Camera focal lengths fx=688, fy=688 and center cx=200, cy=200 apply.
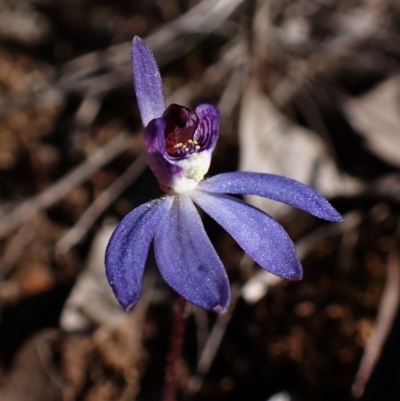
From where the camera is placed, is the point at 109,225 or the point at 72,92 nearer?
the point at 109,225

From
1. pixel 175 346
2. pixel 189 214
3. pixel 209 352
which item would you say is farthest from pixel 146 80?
pixel 209 352

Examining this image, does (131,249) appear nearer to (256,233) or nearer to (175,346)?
(256,233)

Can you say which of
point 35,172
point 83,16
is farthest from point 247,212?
point 83,16

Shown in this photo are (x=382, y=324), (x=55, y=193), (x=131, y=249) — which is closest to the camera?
(x=131, y=249)

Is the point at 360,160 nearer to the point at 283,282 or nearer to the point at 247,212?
the point at 283,282

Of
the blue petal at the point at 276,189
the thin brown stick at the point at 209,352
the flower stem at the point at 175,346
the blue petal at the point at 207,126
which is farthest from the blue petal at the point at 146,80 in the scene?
the thin brown stick at the point at 209,352

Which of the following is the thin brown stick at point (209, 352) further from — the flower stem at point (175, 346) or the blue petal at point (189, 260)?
the blue petal at point (189, 260)
